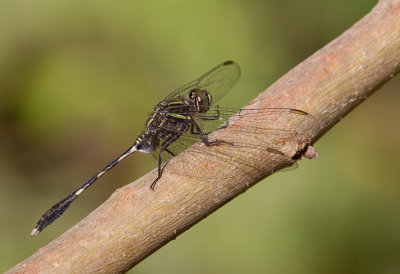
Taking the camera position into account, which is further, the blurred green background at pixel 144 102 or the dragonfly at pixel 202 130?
the blurred green background at pixel 144 102

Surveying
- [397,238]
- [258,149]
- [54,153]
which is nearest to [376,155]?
[397,238]

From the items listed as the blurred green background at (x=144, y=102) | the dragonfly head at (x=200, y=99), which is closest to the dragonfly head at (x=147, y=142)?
the dragonfly head at (x=200, y=99)

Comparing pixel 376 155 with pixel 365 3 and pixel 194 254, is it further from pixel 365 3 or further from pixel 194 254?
pixel 194 254

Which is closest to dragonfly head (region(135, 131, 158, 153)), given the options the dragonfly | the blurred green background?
the dragonfly

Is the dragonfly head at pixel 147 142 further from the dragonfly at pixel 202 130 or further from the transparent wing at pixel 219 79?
the transparent wing at pixel 219 79

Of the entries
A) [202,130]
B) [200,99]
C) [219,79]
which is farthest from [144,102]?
[202,130]

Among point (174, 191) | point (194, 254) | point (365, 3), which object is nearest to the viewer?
point (174, 191)
